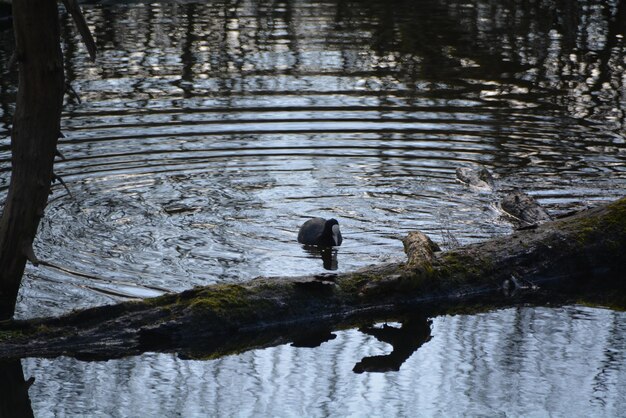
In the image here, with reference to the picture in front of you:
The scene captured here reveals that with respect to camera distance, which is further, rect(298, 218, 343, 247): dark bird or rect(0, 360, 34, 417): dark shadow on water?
rect(298, 218, 343, 247): dark bird

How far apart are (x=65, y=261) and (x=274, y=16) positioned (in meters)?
15.2

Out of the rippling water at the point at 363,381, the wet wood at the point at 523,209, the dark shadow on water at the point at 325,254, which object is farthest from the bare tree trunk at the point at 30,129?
the wet wood at the point at 523,209

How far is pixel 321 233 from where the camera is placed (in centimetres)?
945

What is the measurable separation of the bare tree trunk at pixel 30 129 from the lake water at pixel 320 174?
835 mm

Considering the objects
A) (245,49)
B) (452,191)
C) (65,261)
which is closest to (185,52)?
(245,49)

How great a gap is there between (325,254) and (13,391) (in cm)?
350

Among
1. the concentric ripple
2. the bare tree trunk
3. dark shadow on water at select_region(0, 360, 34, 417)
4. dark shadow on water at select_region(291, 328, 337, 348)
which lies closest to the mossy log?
dark shadow on water at select_region(291, 328, 337, 348)

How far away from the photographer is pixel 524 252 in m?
8.66

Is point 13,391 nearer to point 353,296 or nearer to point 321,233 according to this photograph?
point 353,296

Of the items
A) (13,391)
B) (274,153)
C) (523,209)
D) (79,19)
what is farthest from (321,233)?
(274,153)

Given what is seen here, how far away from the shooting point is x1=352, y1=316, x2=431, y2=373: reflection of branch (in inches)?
282

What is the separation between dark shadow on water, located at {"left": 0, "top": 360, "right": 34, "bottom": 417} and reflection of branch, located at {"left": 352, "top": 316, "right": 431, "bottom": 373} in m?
2.22

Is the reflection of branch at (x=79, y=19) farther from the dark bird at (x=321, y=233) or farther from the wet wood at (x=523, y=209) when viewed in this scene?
the wet wood at (x=523, y=209)

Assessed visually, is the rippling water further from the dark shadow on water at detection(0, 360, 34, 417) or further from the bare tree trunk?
the bare tree trunk
